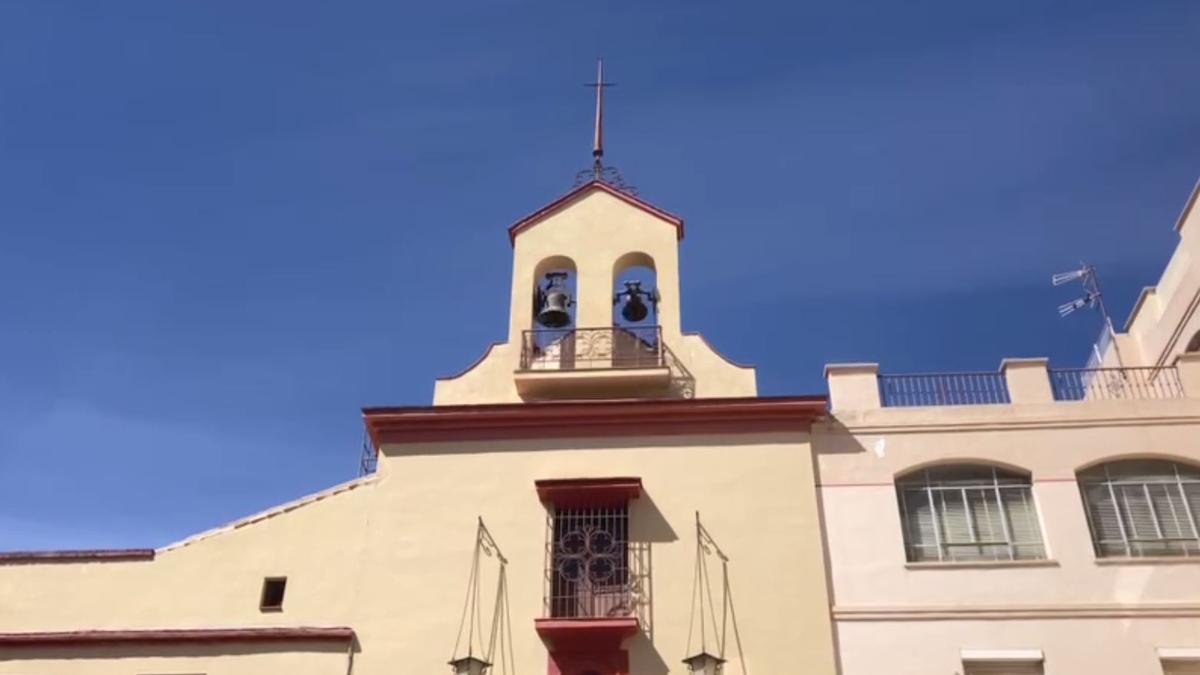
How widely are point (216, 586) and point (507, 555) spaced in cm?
499

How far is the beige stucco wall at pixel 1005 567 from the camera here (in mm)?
17500

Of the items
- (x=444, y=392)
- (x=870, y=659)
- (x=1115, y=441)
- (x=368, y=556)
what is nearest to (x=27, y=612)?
(x=368, y=556)

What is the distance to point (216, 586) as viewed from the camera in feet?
62.4

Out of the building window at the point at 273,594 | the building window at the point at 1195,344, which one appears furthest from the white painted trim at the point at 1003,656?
the building window at the point at 273,594

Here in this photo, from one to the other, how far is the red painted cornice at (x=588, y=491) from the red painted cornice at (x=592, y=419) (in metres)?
1.07

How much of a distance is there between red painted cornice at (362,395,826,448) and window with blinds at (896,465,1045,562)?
7.38 ft

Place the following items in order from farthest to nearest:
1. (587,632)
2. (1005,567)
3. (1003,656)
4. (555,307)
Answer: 1. (555,307)
2. (1005,567)
3. (587,632)
4. (1003,656)

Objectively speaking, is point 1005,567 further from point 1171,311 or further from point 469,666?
point 1171,311

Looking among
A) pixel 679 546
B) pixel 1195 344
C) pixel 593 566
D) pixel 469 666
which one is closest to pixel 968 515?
pixel 679 546

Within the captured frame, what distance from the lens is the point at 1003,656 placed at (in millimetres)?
17422

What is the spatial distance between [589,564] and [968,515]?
21.4 ft

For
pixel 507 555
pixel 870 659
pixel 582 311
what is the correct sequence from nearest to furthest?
1. pixel 870 659
2. pixel 507 555
3. pixel 582 311

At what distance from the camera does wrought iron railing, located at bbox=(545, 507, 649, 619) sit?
60.3 ft

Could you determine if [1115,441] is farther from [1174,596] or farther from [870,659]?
[870,659]
